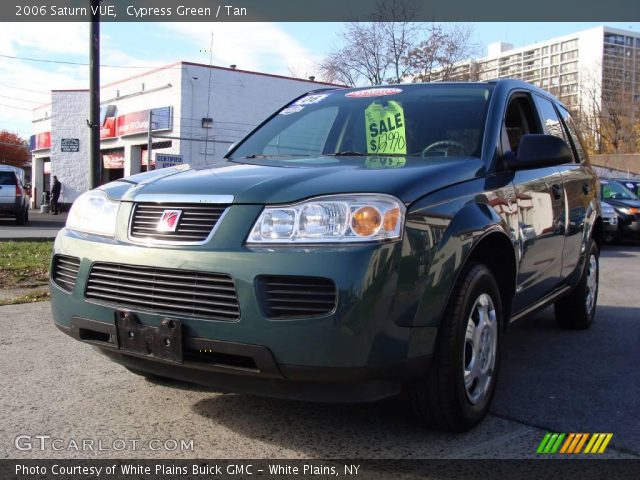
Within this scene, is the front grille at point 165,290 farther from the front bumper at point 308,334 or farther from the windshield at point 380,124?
the windshield at point 380,124

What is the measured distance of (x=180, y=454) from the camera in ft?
9.11

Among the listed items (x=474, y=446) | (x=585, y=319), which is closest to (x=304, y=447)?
(x=474, y=446)

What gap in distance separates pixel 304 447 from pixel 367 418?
0.48 meters

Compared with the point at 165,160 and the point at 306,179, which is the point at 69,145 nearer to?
the point at 165,160

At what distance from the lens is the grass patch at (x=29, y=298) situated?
6174mm

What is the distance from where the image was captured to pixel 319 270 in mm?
2436

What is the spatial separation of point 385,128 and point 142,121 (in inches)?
1033

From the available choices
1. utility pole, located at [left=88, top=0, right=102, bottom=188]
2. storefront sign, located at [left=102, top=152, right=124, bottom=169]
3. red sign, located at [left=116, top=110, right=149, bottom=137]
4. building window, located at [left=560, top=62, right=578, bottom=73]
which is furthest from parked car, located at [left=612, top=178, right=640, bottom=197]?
building window, located at [left=560, top=62, right=578, bottom=73]

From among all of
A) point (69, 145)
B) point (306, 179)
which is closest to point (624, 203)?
point (306, 179)

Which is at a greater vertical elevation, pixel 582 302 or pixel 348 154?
pixel 348 154

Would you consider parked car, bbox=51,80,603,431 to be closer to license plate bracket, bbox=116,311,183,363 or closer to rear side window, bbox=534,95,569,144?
license plate bracket, bbox=116,311,183,363

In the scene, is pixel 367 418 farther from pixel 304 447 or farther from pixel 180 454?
pixel 180 454

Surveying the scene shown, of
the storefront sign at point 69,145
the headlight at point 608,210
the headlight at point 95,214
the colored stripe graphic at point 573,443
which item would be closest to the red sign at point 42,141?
the storefront sign at point 69,145

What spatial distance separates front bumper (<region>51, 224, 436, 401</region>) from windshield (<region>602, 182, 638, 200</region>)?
50.6 ft
